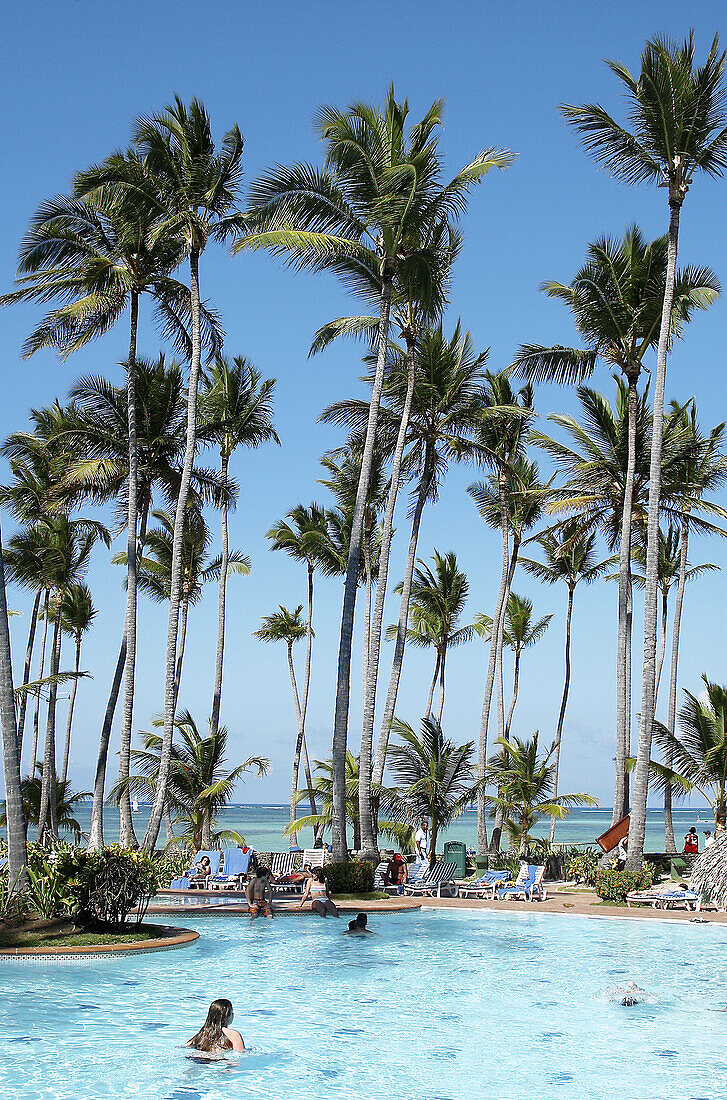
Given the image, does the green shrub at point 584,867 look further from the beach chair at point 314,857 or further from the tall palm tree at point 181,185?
the tall palm tree at point 181,185

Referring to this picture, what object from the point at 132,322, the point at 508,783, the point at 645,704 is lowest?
the point at 508,783

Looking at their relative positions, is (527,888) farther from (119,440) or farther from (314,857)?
(119,440)

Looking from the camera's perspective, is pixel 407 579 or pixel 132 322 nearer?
pixel 132 322

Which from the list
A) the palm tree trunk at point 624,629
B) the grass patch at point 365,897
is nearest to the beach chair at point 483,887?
the grass patch at point 365,897

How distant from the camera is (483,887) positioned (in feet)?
74.4

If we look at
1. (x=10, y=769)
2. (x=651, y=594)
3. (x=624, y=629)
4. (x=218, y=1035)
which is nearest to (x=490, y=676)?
(x=624, y=629)

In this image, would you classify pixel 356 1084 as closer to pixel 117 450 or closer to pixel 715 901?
pixel 715 901

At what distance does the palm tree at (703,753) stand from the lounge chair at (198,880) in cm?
1071

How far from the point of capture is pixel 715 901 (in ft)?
66.4

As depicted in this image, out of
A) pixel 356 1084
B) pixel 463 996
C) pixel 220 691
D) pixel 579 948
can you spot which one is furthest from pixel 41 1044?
pixel 220 691

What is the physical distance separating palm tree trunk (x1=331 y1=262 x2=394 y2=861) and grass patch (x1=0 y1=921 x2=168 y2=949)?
712 cm

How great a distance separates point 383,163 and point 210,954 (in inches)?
631

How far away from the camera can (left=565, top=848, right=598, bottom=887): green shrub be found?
24.9 metres

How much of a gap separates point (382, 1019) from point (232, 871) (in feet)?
36.9
